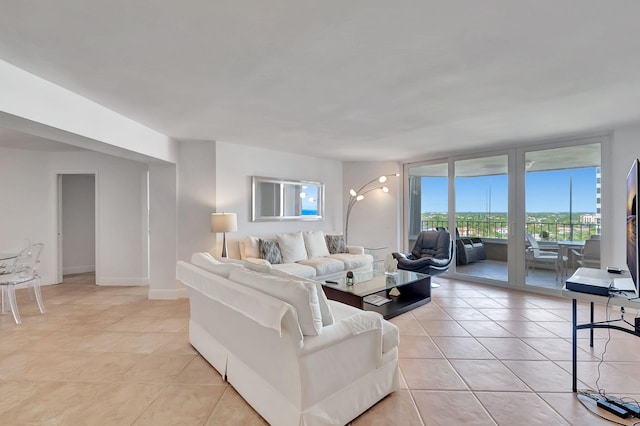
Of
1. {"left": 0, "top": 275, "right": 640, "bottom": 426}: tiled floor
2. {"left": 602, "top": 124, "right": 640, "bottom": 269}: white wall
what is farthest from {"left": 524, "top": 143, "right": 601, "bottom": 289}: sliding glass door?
{"left": 0, "top": 275, "right": 640, "bottom": 426}: tiled floor

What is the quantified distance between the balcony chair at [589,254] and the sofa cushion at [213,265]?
196 inches

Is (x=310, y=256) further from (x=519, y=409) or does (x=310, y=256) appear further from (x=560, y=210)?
(x=560, y=210)

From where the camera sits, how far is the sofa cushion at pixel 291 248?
4.77 metres

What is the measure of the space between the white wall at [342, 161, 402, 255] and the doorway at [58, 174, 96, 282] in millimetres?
5486

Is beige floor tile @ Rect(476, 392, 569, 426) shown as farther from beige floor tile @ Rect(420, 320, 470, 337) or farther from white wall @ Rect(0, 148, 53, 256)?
white wall @ Rect(0, 148, 53, 256)

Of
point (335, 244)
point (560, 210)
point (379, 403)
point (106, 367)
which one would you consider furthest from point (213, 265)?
point (560, 210)

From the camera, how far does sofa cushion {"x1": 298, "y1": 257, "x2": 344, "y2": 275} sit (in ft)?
14.6

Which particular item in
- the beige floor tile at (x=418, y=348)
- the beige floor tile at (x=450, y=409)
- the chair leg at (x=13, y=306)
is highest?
the chair leg at (x=13, y=306)

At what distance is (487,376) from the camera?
2320 millimetres

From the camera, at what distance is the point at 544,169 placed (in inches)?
187

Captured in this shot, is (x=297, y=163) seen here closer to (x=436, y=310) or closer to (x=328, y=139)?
(x=328, y=139)

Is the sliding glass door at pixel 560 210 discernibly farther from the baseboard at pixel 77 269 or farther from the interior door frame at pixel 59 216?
the baseboard at pixel 77 269

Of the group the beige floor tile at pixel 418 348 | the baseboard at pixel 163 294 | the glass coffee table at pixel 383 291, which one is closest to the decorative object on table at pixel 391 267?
the glass coffee table at pixel 383 291

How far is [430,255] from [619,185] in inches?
105
